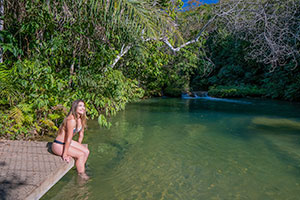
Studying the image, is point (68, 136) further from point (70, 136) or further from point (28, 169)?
point (28, 169)

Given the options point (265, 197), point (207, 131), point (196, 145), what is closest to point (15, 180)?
point (265, 197)

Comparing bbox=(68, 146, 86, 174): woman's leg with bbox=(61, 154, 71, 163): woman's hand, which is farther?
bbox=(68, 146, 86, 174): woman's leg

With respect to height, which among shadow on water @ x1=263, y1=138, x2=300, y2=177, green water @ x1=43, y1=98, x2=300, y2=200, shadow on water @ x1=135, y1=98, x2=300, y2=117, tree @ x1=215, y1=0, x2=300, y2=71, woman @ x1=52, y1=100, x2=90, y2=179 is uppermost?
tree @ x1=215, y1=0, x2=300, y2=71

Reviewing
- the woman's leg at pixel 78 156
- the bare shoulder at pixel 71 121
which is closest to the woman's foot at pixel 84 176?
the woman's leg at pixel 78 156

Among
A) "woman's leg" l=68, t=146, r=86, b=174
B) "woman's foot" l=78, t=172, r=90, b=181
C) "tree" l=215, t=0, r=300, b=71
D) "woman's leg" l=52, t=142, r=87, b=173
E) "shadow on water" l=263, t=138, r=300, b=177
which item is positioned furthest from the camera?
"tree" l=215, t=0, r=300, b=71

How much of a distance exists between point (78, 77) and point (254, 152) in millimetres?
5488

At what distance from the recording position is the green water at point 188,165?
4.21 m

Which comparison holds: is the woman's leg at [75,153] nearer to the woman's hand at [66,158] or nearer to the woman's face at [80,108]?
the woman's hand at [66,158]

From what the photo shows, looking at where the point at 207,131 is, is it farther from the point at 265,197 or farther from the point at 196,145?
the point at 265,197

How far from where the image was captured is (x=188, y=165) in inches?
218

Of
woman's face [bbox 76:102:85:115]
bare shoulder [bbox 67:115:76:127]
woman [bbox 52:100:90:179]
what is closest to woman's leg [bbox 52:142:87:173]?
woman [bbox 52:100:90:179]

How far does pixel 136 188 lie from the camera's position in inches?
170

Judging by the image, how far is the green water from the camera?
4207 millimetres

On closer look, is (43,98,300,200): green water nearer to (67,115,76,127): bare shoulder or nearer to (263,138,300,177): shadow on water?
(263,138,300,177): shadow on water
